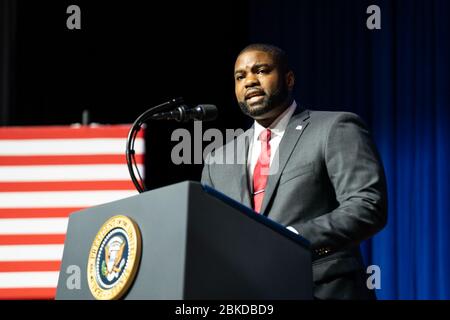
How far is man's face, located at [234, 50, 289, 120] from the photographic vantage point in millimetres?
2346

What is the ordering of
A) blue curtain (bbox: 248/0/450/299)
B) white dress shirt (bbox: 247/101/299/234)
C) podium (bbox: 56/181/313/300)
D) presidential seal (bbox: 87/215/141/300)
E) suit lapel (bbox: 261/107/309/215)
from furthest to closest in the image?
blue curtain (bbox: 248/0/450/299)
white dress shirt (bbox: 247/101/299/234)
suit lapel (bbox: 261/107/309/215)
presidential seal (bbox: 87/215/141/300)
podium (bbox: 56/181/313/300)

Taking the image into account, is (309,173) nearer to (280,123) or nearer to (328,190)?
(328,190)

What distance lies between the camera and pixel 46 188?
3477 millimetres

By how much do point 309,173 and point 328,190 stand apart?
0.09 metres

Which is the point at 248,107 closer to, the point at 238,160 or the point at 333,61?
the point at 238,160

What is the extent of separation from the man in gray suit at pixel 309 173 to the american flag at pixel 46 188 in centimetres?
118

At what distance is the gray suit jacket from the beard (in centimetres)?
8

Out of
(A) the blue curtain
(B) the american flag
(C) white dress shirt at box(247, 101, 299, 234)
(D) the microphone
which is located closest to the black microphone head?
(D) the microphone

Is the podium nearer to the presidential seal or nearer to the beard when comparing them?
the presidential seal

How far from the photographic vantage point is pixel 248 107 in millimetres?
2357

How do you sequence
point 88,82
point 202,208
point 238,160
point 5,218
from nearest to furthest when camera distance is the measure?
point 202,208, point 238,160, point 5,218, point 88,82

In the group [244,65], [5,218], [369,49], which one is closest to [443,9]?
[369,49]

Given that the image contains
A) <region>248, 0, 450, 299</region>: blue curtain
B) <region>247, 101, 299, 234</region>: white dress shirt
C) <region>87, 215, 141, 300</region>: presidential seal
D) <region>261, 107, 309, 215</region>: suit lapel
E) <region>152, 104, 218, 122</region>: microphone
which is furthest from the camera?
<region>248, 0, 450, 299</region>: blue curtain

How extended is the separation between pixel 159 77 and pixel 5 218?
4.39 feet
